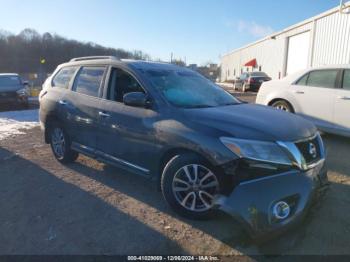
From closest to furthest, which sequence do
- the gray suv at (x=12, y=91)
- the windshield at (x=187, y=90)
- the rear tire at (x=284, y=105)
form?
the windshield at (x=187, y=90) < the rear tire at (x=284, y=105) < the gray suv at (x=12, y=91)

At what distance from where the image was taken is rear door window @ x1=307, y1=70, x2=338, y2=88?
266 inches

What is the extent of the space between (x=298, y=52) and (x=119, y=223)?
2566cm

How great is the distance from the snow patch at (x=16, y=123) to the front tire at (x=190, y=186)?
5889mm

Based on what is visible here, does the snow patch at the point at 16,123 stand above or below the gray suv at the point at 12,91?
below

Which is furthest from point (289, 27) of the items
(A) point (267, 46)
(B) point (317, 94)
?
(B) point (317, 94)

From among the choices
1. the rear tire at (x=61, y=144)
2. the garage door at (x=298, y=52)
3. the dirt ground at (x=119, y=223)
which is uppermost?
the garage door at (x=298, y=52)

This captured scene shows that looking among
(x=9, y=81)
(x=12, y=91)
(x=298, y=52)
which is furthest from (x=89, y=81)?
(x=298, y=52)

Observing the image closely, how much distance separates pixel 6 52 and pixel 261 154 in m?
83.9

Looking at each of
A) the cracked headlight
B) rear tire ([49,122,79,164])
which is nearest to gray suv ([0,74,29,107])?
rear tire ([49,122,79,164])

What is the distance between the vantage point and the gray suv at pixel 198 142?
294 cm

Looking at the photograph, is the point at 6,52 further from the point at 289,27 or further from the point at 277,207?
the point at 277,207

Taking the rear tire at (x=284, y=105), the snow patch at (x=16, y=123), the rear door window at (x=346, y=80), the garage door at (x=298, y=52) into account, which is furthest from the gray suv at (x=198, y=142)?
the garage door at (x=298, y=52)

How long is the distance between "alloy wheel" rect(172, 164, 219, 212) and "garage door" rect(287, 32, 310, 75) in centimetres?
2241

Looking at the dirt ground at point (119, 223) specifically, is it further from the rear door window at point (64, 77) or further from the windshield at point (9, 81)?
the windshield at point (9, 81)
